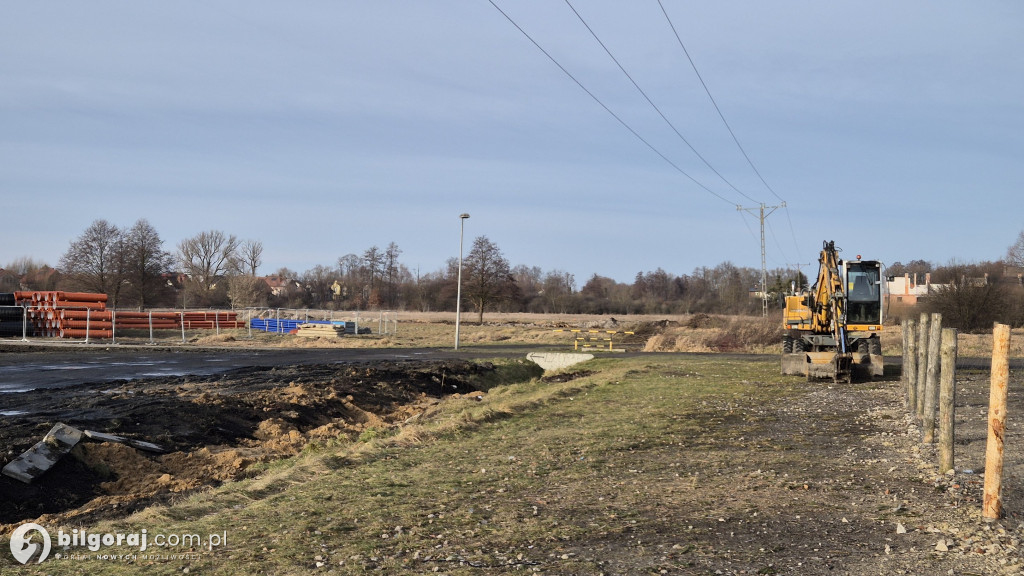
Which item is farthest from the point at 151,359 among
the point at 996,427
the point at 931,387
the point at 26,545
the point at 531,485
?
the point at 996,427

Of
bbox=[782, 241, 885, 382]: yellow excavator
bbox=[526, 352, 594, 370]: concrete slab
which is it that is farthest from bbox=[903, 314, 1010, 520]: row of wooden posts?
bbox=[526, 352, 594, 370]: concrete slab

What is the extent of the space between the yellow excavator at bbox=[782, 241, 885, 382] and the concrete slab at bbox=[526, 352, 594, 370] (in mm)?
8365

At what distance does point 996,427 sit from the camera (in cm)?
632

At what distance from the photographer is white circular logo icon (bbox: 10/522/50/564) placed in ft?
19.7

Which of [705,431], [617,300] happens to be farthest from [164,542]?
[617,300]

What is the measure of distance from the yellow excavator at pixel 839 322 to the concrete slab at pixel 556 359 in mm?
8365

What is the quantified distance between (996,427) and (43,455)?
10256 mm

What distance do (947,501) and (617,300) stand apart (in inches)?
4025

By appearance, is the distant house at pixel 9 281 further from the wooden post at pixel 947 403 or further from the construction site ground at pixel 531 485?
the wooden post at pixel 947 403

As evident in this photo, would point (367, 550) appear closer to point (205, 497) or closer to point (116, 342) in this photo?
point (205, 497)

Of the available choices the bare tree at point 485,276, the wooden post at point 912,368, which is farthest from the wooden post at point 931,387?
the bare tree at point 485,276

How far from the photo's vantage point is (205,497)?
802cm

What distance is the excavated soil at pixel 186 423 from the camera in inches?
351

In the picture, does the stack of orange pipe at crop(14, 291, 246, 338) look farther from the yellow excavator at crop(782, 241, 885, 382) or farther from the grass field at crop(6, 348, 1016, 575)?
the grass field at crop(6, 348, 1016, 575)
